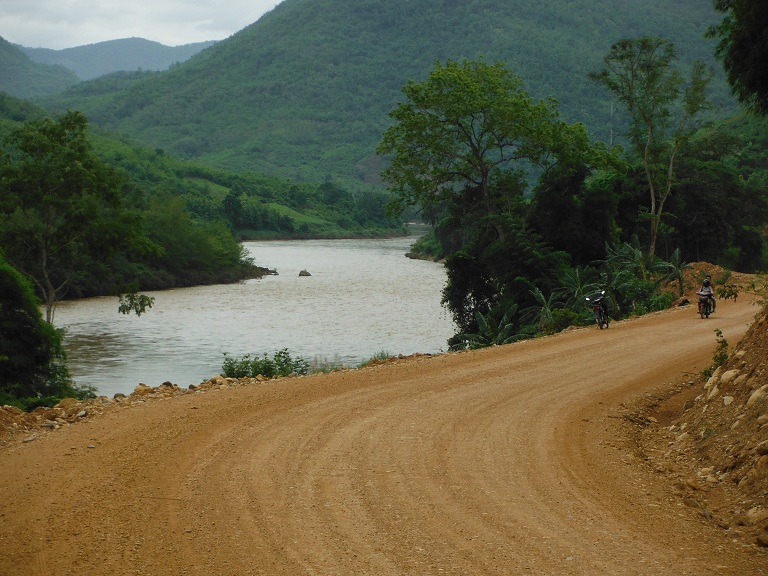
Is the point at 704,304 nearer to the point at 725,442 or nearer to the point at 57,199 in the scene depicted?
the point at 725,442

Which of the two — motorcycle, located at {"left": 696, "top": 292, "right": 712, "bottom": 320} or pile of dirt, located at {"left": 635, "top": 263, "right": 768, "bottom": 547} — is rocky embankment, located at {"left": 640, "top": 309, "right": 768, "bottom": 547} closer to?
pile of dirt, located at {"left": 635, "top": 263, "right": 768, "bottom": 547}

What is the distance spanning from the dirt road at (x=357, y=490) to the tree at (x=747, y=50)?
4292 millimetres

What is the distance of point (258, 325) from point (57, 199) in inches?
575

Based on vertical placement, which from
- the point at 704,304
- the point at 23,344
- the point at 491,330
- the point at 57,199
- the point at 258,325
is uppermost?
the point at 57,199

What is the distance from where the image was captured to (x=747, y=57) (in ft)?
37.5

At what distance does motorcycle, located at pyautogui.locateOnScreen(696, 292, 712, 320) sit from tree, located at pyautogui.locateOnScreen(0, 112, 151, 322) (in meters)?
22.9

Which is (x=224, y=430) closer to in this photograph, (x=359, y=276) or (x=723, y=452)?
(x=723, y=452)

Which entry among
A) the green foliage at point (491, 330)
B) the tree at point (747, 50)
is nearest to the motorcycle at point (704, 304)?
the green foliage at point (491, 330)

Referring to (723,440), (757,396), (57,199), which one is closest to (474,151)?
(57,199)

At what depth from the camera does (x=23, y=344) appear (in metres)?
19.7

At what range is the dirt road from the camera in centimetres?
640

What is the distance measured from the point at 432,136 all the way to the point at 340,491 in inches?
1200

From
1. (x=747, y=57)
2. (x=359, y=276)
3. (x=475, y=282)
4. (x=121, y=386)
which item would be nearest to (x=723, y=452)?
(x=747, y=57)

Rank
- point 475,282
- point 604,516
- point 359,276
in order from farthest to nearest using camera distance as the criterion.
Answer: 1. point 359,276
2. point 475,282
3. point 604,516
